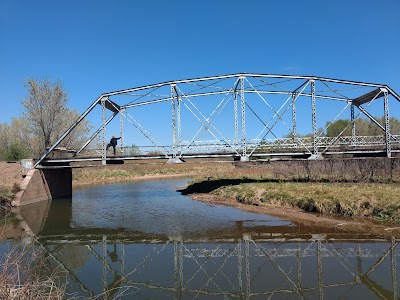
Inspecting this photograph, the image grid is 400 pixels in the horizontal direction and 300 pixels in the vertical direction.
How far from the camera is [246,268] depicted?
1269 centimetres

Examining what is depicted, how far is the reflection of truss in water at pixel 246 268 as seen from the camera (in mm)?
10695

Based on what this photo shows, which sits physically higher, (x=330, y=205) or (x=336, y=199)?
(x=336, y=199)

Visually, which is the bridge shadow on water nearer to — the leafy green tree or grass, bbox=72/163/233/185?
grass, bbox=72/163/233/185

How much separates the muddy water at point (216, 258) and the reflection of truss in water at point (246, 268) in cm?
3

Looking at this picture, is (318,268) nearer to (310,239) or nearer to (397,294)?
(397,294)

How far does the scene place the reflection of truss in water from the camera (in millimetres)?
10695

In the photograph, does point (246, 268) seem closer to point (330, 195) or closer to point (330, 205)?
point (330, 205)

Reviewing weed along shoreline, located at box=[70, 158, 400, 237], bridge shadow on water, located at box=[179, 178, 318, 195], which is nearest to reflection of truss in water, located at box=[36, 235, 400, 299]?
weed along shoreline, located at box=[70, 158, 400, 237]

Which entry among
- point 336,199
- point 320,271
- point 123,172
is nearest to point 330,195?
point 336,199

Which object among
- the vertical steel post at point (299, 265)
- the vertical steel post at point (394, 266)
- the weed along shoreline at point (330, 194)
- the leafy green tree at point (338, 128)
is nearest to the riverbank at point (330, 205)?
the weed along shoreline at point (330, 194)

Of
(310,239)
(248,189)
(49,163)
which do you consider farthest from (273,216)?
(49,163)

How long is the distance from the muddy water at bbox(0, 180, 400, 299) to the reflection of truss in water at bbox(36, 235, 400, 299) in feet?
0.10

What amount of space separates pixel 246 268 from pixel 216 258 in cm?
174

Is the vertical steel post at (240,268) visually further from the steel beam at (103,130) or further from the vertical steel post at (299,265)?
the steel beam at (103,130)
